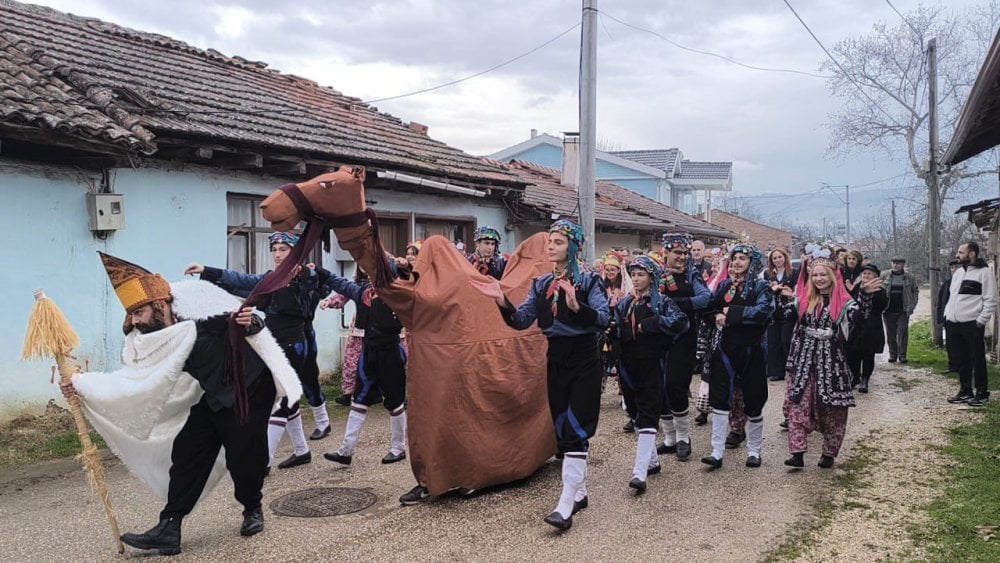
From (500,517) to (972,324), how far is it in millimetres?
6902

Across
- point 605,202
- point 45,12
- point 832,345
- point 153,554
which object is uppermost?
point 45,12

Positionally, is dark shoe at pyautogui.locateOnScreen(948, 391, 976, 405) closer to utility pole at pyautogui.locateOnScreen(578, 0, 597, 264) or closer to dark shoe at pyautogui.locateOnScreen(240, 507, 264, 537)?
utility pole at pyautogui.locateOnScreen(578, 0, 597, 264)

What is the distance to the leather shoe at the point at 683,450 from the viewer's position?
6.74m

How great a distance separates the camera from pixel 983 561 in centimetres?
423

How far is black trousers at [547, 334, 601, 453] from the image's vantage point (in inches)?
200

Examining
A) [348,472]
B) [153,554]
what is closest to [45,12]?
[348,472]

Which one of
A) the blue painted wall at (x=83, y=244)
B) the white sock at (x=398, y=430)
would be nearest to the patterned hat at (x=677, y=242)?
the white sock at (x=398, y=430)

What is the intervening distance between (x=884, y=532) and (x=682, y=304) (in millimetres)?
2584

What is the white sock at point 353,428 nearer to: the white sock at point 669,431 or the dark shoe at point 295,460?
the dark shoe at point 295,460

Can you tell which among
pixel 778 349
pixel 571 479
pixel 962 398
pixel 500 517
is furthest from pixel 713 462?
pixel 778 349

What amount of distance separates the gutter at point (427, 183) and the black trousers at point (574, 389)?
20.5 feet

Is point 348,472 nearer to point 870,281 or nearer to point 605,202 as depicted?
point 870,281

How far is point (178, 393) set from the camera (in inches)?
176

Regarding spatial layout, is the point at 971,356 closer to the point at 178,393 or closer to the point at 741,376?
the point at 741,376
